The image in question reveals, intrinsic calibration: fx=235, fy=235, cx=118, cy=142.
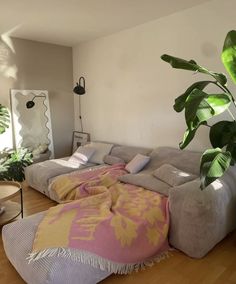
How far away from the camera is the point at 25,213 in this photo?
279 cm

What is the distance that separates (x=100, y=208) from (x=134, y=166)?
106 centimetres

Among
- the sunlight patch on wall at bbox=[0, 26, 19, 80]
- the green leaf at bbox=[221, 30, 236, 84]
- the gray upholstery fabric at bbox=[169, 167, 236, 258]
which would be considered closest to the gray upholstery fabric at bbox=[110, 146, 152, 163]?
the gray upholstery fabric at bbox=[169, 167, 236, 258]

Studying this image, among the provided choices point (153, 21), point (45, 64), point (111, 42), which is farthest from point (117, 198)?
point (45, 64)

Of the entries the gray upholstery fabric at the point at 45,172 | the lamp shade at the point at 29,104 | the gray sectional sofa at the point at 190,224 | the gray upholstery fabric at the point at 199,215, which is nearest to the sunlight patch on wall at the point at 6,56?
the lamp shade at the point at 29,104

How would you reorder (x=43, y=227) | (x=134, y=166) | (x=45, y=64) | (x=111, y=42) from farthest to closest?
(x=45, y=64) < (x=111, y=42) < (x=134, y=166) < (x=43, y=227)

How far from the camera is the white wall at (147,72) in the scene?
106 inches

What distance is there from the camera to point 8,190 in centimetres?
254

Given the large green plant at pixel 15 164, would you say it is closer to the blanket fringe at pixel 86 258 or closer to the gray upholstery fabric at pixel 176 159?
the gray upholstery fabric at pixel 176 159

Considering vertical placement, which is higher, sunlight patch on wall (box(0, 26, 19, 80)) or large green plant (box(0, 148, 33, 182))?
sunlight patch on wall (box(0, 26, 19, 80))

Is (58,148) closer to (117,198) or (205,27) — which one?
(117,198)

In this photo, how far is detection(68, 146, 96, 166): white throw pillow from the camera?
3.63m

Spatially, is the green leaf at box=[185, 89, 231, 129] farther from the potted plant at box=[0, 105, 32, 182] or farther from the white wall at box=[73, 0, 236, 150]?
the potted plant at box=[0, 105, 32, 182]

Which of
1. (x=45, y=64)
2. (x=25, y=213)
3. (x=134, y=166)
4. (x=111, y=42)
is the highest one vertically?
(x=111, y=42)

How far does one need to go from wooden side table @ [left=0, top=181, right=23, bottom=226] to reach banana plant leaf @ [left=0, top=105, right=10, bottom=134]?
1192 mm
